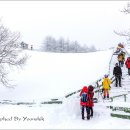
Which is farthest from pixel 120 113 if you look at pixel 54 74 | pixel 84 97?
pixel 54 74

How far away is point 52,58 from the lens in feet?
157

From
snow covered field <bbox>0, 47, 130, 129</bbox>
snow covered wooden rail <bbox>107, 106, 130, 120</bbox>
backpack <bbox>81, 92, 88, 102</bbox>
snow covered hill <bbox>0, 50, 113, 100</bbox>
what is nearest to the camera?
snow covered field <bbox>0, 47, 130, 129</bbox>

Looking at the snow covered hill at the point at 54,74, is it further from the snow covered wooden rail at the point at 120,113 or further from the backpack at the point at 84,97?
the snow covered wooden rail at the point at 120,113

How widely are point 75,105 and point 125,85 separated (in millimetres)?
6399

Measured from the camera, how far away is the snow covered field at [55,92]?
62.6ft

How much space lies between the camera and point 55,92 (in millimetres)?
33781

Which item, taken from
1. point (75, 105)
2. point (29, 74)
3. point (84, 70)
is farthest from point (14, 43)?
point (75, 105)

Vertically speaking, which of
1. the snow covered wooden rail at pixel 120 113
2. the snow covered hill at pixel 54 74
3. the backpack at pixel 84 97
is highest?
the snow covered hill at pixel 54 74

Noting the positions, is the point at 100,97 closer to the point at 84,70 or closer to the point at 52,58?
the point at 84,70

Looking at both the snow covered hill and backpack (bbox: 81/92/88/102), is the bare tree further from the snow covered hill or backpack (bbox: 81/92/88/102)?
backpack (bbox: 81/92/88/102)

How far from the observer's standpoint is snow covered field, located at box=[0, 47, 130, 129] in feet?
62.6

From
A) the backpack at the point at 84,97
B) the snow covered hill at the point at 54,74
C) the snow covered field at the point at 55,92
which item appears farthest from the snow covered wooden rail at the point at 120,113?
the snow covered hill at the point at 54,74

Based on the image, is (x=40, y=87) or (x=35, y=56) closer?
(x=40, y=87)

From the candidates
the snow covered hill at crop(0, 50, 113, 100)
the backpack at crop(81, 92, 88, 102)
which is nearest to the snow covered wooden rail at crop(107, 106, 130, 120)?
the backpack at crop(81, 92, 88, 102)
